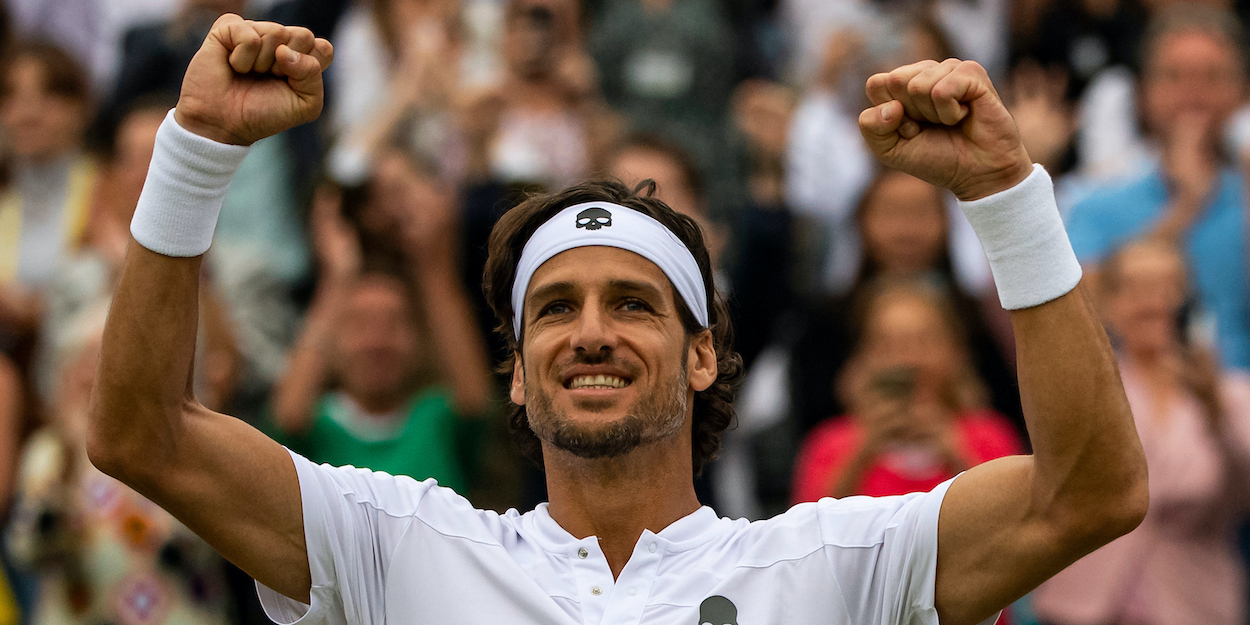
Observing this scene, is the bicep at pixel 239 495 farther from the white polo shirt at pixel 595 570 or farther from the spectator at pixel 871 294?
the spectator at pixel 871 294

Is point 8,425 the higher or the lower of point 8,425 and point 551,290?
the lower

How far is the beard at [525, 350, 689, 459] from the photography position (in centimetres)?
359

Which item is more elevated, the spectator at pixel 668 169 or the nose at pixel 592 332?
the nose at pixel 592 332

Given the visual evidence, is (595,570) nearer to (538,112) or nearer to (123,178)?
(538,112)

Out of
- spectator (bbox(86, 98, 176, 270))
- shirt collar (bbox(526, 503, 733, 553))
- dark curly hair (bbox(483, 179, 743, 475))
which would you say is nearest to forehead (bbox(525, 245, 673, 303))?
dark curly hair (bbox(483, 179, 743, 475))

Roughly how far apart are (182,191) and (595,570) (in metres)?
1.25

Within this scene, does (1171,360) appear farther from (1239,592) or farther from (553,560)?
(553,560)

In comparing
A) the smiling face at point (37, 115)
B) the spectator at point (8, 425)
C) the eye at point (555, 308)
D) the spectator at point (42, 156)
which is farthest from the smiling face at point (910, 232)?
the smiling face at point (37, 115)

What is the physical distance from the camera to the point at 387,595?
Result: 11.3 ft

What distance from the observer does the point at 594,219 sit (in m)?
3.84

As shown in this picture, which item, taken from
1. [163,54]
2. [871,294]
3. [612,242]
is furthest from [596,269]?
[163,54]

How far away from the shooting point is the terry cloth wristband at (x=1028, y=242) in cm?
313

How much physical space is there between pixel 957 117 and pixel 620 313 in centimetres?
103

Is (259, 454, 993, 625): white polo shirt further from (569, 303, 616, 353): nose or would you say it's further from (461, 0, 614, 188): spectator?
(461, 0, 614, 188): spectator
